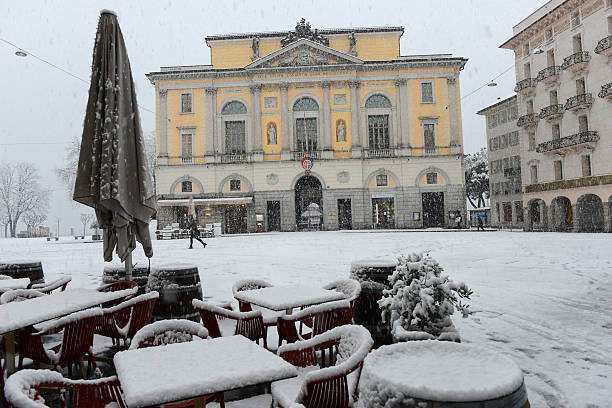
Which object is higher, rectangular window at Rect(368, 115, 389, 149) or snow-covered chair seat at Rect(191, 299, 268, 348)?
rectangular window at Rect(368, 115, 389, 149)

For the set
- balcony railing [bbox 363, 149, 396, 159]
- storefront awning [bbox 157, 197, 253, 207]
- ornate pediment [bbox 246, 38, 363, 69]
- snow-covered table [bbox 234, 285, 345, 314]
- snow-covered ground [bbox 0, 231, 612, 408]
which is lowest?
snow-covered ground [bbox 0, 231, 612, 408]

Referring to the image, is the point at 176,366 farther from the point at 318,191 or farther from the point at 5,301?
the point at 318,191

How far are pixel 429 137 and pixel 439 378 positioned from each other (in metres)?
38.2

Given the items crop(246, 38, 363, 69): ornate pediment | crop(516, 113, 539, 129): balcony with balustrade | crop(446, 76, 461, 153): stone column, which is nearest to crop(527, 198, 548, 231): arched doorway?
crop(516, 113, 539, 129): balcony with balustrade

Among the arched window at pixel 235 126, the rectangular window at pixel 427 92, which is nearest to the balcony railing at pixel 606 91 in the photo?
the rectangular window at pixel 427 92

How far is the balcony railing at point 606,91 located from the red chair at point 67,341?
1221 inches

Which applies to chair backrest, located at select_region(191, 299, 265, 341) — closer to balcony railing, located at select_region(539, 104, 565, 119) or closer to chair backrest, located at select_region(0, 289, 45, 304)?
chair backrest, located at select_region(0, 289, 45, 304)

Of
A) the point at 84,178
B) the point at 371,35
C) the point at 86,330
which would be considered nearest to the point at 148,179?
the point at 84,178

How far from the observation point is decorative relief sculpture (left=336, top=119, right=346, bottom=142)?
124 ft

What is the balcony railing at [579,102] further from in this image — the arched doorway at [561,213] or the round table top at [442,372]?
the round table top at [442,372]

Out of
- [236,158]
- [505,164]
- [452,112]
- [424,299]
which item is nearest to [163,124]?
[236,158]

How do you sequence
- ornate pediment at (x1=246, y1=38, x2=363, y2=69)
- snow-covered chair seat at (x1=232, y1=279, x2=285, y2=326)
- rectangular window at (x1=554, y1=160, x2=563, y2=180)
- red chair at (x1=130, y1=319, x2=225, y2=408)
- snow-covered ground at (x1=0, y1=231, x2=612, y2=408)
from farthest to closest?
ornate pediment at (x1=246, y1=38, x2=363, y2=69) < rectangular window at (x1=554, y1=160, x2=563, y2=180) < snow-covered chair seat at (x1=232, y1=279, x2=285, y2=326) < snow-covered ground at (x1=0, y1=231, x2=612, y2=408) < red chair at (x1=130, y1=319, x2=225, y2=408)

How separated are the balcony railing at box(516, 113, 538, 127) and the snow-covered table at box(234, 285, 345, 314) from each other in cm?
3409

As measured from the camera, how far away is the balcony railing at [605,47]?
85.7ft
